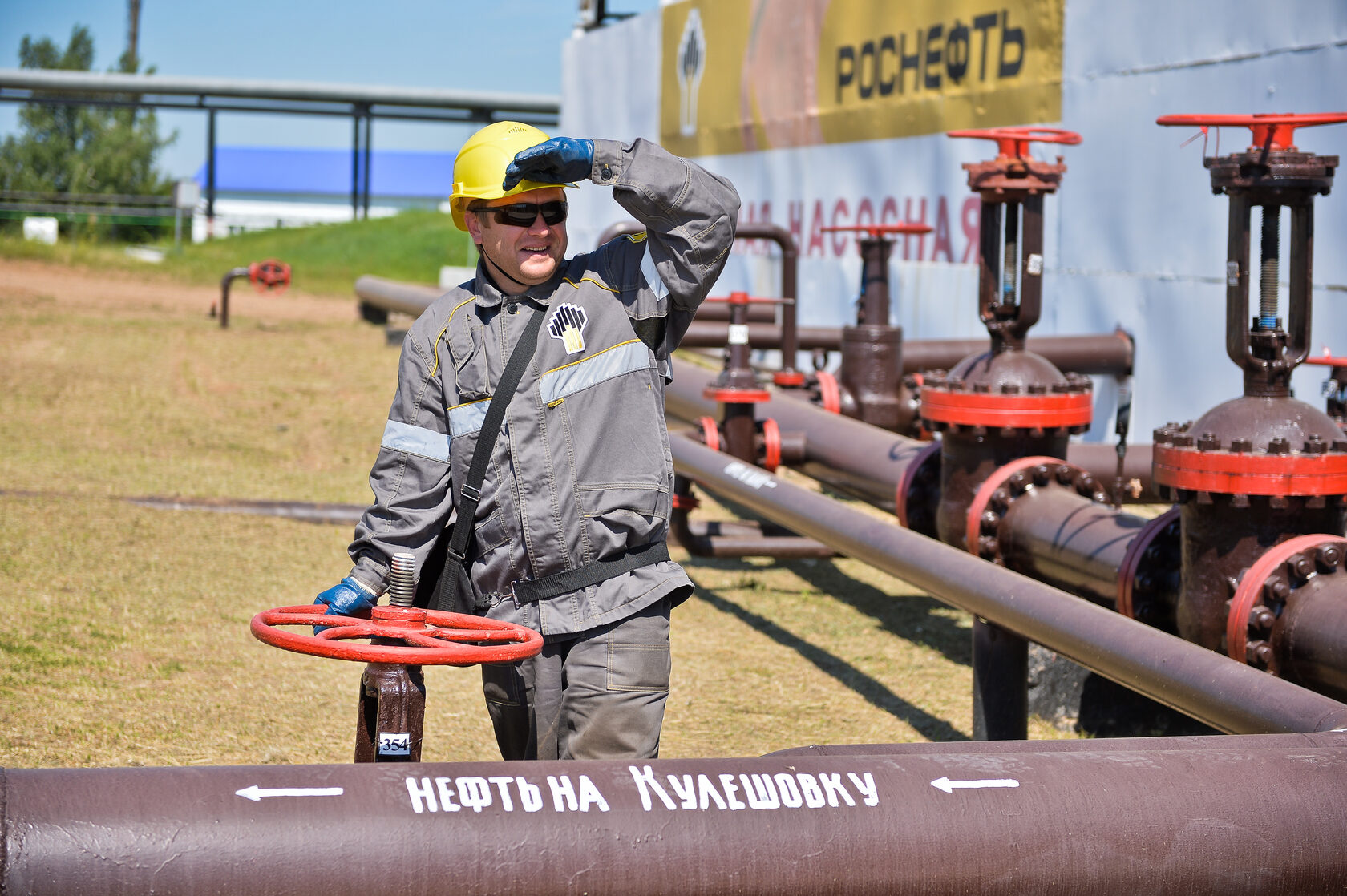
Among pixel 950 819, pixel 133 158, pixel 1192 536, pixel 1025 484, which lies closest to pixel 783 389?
pixel 1025 484

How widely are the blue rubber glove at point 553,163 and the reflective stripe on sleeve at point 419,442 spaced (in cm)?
45

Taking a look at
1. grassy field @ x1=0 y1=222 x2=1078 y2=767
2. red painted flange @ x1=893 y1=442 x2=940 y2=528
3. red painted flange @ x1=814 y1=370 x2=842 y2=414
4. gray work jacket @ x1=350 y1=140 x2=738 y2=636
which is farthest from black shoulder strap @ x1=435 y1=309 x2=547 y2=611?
red painted flange @ x1=814 y1=370 x2=842 y2=414

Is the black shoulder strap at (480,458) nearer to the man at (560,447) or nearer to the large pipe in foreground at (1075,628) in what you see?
the man at (560,447)

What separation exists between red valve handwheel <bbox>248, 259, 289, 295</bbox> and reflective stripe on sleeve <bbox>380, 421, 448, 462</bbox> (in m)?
12.9

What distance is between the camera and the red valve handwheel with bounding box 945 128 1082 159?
4375 mm

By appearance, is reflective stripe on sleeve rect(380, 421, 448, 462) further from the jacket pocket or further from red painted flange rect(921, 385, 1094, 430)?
red painted flange rect(921, 385, 1094, 430)

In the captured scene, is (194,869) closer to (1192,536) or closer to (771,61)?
(1192,536)

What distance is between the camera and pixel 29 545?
6.01 meters

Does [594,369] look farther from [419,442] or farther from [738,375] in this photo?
[738,375]

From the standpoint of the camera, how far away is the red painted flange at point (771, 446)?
231 inches

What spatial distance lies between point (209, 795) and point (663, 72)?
12.7m

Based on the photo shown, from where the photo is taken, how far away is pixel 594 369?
2.61 m

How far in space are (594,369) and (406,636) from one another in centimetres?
65

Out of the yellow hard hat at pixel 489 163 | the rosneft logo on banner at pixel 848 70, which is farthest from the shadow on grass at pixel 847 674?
the rosneft logo on banner at pixel 848 70
